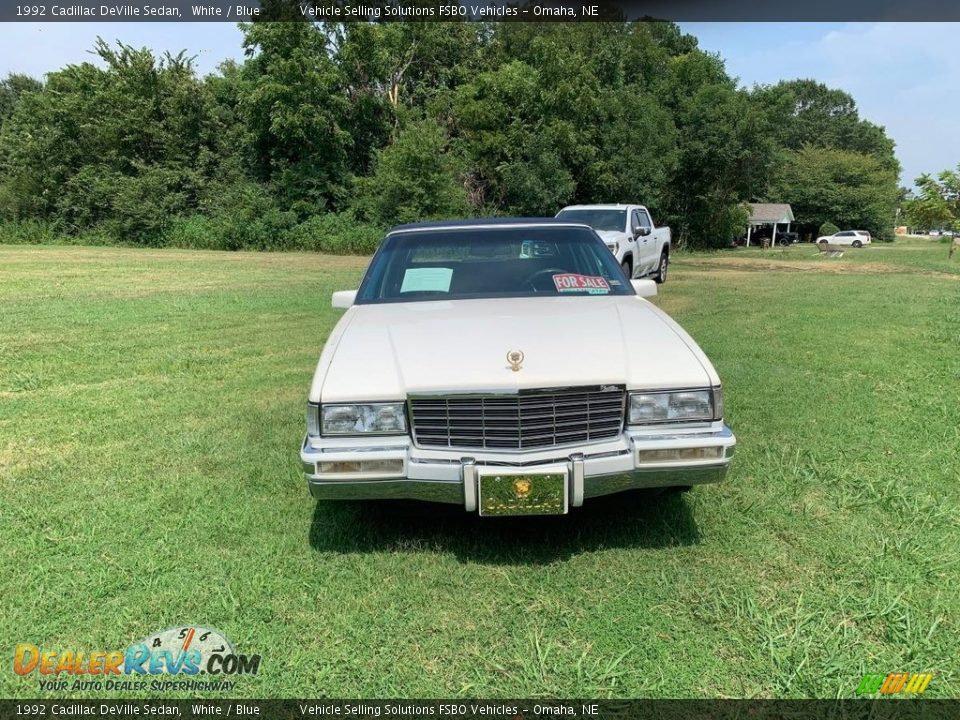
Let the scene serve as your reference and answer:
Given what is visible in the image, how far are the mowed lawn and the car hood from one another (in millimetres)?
186

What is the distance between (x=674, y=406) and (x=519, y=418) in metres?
0.70

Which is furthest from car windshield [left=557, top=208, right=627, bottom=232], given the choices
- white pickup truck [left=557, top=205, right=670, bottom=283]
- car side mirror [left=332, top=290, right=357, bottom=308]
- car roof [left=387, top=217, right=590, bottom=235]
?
car side mirror [left=332, top=290, right=357, bottom=308]

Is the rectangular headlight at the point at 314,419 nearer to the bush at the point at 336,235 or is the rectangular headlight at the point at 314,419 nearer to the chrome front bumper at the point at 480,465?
the chrome front bumper at the point at 480,465

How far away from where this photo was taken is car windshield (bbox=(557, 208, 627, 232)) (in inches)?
502

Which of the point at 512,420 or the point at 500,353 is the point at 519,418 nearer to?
the point at 512,420

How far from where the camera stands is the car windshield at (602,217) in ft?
41.8

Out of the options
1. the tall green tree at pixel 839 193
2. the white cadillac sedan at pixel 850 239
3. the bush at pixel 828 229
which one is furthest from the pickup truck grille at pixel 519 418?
the bush at pixel 828 229

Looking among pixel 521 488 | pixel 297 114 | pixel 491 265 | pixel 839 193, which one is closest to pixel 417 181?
pixel 297 114

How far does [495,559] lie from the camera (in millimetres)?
3049

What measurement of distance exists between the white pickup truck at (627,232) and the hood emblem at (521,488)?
961cm

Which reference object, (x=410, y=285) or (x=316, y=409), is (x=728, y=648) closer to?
(x=316, y=409)

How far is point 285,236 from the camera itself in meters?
32.1

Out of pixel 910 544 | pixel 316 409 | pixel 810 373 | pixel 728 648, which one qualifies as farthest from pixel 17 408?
pixel 810 373

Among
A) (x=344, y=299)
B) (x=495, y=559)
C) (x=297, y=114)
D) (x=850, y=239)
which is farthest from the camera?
(x=850, y=239)
